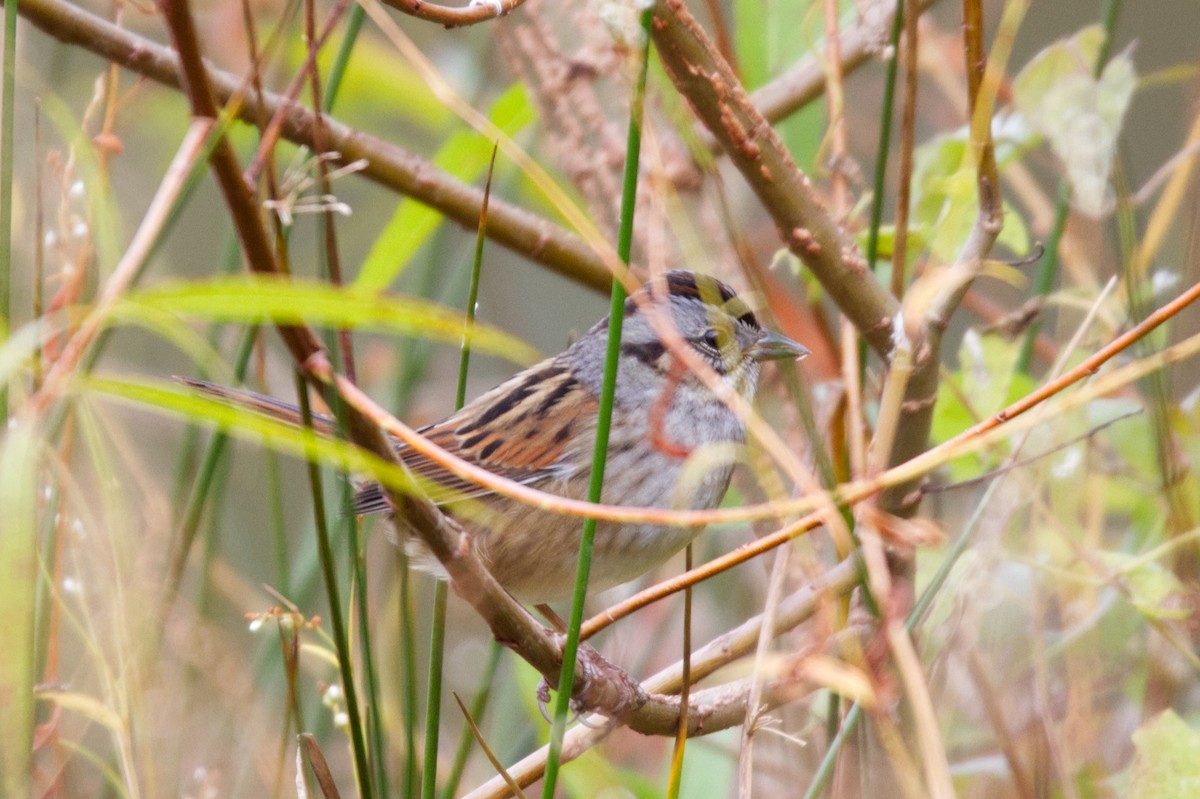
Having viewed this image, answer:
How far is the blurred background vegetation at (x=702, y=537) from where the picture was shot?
1.30 m

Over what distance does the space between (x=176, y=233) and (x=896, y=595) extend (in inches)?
134

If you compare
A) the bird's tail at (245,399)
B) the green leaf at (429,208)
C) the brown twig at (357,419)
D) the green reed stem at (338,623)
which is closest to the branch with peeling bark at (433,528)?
the brown twig at (357,419)

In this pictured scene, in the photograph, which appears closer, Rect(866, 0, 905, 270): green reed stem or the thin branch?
Rect(866, 0, 905, 270): green reed stem

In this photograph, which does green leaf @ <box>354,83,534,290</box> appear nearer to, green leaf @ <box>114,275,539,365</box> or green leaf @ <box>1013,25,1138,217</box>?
green leaf @ <box>1013,25,1138,217</box>

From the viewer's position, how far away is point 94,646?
130cm

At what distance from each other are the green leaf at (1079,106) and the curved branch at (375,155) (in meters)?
0.79

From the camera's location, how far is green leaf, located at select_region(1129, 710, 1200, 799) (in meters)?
1.19

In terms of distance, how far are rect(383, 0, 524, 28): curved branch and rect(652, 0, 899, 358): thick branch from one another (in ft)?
0.73

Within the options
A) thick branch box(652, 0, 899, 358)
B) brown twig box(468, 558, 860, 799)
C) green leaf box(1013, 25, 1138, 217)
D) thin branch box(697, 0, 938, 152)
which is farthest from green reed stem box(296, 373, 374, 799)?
thin branch box(697, 0, 938, 152)

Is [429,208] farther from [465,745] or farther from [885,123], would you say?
[465,745]

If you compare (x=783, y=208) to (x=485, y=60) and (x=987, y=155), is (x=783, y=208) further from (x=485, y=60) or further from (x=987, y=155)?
(x=485, y=60)

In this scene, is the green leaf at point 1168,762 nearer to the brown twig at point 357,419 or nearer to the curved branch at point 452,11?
the brown twig at point 357,419

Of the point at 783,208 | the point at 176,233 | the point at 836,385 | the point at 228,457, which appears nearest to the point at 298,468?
the point at 176,233

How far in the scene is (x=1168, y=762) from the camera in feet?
3.92
